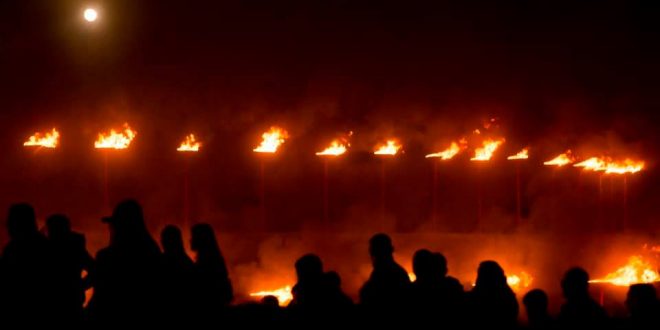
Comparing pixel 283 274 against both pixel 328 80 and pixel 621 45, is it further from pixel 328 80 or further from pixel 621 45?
pixel 621 45

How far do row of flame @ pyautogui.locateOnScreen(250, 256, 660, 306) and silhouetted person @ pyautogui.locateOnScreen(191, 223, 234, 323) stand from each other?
29.1 ft

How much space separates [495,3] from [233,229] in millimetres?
7001

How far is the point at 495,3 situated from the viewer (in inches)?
591

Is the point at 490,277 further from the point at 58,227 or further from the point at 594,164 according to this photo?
the point at 594,164

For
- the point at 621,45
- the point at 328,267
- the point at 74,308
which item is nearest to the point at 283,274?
the point at 328,267

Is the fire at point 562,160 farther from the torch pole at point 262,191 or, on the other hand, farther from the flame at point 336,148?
the torch pole at point 262,191

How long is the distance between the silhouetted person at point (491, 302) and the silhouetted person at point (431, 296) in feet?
0.38

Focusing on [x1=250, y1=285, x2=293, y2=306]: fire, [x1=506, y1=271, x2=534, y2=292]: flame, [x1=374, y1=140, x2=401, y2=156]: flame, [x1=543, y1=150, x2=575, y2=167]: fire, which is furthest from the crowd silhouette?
[x1=543, y1=150, x2=575, y2=167]: fire

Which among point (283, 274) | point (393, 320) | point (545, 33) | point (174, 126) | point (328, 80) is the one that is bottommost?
point (283, 274)

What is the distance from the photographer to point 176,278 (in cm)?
471

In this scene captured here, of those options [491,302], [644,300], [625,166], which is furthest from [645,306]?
[625,166]

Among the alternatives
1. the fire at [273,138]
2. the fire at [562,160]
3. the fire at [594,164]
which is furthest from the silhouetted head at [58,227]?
the fire at [594,164]

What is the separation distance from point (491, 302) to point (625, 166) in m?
11.4

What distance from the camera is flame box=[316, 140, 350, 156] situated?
15.0m
